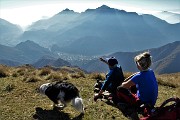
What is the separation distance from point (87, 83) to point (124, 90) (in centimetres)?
585

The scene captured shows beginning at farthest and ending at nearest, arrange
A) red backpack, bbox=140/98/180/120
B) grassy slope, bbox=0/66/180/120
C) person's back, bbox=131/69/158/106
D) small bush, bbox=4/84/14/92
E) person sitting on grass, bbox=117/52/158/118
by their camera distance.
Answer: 1. small bush, bbox=4/84/14/92
2. grassy slope, bbox=0/66/180/120
3. person's back, bbox=131/69/158/106
4. person sitting on grass, bbox=117/52/158/118
5. red backpack, bbox=140/98/180/120

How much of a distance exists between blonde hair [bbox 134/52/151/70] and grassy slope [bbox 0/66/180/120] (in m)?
2.38

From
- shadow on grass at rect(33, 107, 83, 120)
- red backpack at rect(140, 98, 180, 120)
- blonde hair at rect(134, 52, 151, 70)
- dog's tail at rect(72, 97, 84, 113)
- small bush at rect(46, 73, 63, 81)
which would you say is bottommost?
shadow on grass at rect(33, 107, 83, 120)

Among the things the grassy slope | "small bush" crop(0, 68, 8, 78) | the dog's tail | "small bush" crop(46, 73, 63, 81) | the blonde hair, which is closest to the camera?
the blonde hair

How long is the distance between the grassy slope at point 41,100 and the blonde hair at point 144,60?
7.82ft

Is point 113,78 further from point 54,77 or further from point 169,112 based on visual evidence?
point 54,77

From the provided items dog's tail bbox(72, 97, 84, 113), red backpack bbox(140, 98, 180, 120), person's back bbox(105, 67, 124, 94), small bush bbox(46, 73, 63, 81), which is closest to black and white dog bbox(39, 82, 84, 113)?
dog's tail bbox(72, 97, 84, 113)

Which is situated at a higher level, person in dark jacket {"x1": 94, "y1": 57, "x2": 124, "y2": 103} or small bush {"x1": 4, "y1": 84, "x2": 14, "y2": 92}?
person in dark jacket {"x1": 94, "y1": 57, "x2": 124, "y2": 103}

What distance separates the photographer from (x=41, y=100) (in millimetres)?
14469

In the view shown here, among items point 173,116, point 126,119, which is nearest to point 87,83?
point 126,119

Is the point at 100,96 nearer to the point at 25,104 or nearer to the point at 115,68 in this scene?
the point at 115,68

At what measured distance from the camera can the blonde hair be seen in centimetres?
1066

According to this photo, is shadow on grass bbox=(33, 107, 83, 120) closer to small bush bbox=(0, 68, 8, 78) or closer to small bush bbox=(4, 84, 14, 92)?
small bush bbox=(4, 84, 14, 92)

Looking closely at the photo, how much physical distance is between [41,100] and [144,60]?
5618mm
